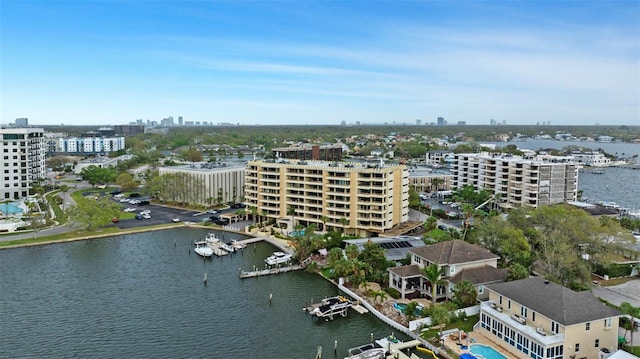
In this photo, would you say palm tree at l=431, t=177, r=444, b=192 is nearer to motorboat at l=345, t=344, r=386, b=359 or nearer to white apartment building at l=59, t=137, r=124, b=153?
motorboat at l=345, t=344, r=386, b=359

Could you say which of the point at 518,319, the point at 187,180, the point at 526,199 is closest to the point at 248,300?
the point at 518,319

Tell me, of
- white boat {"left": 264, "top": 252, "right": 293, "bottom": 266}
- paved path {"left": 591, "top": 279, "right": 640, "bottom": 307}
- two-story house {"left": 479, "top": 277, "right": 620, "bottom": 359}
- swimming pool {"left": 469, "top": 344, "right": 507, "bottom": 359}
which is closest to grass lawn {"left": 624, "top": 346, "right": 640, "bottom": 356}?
two-story house {"left": 479, "top": 277, "right": 620, "bottom": 359}

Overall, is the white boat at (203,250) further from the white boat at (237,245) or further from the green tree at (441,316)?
the green tree at (441,316)

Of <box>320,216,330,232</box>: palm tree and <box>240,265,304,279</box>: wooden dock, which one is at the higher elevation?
<box>320,216,330,232</box>: palm tree

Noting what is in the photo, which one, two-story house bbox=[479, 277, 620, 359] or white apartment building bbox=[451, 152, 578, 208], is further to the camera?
white apartment building bbox=[451, 152, 578, 208]

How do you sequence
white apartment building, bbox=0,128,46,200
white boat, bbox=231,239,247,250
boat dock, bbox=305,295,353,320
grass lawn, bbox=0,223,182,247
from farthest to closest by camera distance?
white apartment building, bbox=0,128,46,200 → grass lawn, bbox=0,223,182,247 → white boat, bbox=231,239,247,250 → boat dock, bbox=305,295,353,320

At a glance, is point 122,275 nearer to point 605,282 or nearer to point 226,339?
point 226,339
